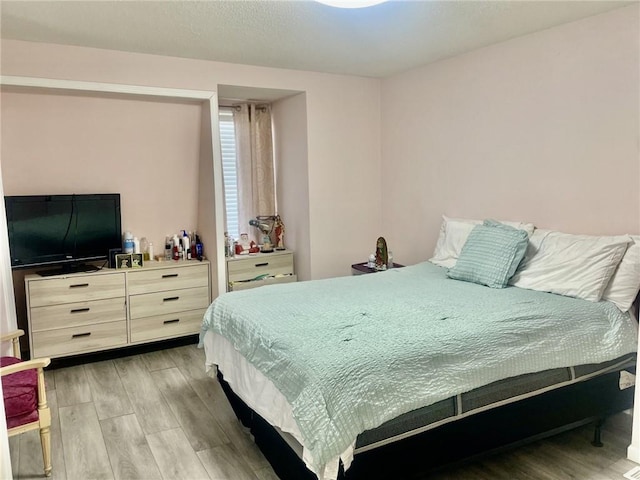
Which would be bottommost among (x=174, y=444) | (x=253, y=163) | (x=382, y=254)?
(x=174, y=444)

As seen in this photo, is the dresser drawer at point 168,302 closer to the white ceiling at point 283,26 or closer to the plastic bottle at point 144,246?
the plastic bottle at point 144,246

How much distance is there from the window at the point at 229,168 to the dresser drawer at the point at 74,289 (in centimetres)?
127

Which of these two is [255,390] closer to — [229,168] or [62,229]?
[62,229]

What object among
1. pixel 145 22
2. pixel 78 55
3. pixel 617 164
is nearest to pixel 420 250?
pixel 617 164

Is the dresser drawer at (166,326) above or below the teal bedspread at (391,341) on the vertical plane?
below

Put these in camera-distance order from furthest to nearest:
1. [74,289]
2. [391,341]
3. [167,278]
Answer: [167,278]
[74,289]
[391,341]

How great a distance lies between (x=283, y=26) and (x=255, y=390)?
7.26 ft

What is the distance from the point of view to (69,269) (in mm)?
3848

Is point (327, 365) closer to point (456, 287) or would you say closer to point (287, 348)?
point (287, 348)

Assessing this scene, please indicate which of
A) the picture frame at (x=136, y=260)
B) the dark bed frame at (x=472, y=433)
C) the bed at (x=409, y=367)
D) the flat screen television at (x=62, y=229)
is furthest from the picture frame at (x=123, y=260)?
the dark bed frame at (x=472, y=433)

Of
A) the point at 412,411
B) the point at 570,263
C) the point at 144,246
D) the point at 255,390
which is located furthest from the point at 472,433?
the point at 144,246

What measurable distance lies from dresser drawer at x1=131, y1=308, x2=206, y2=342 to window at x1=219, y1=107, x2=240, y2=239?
99 cm

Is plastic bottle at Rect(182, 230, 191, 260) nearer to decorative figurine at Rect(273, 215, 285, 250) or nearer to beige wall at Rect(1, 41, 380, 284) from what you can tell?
beige wall at Rect(1, 41, 380, 284)

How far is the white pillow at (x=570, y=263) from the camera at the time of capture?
2.79 m
